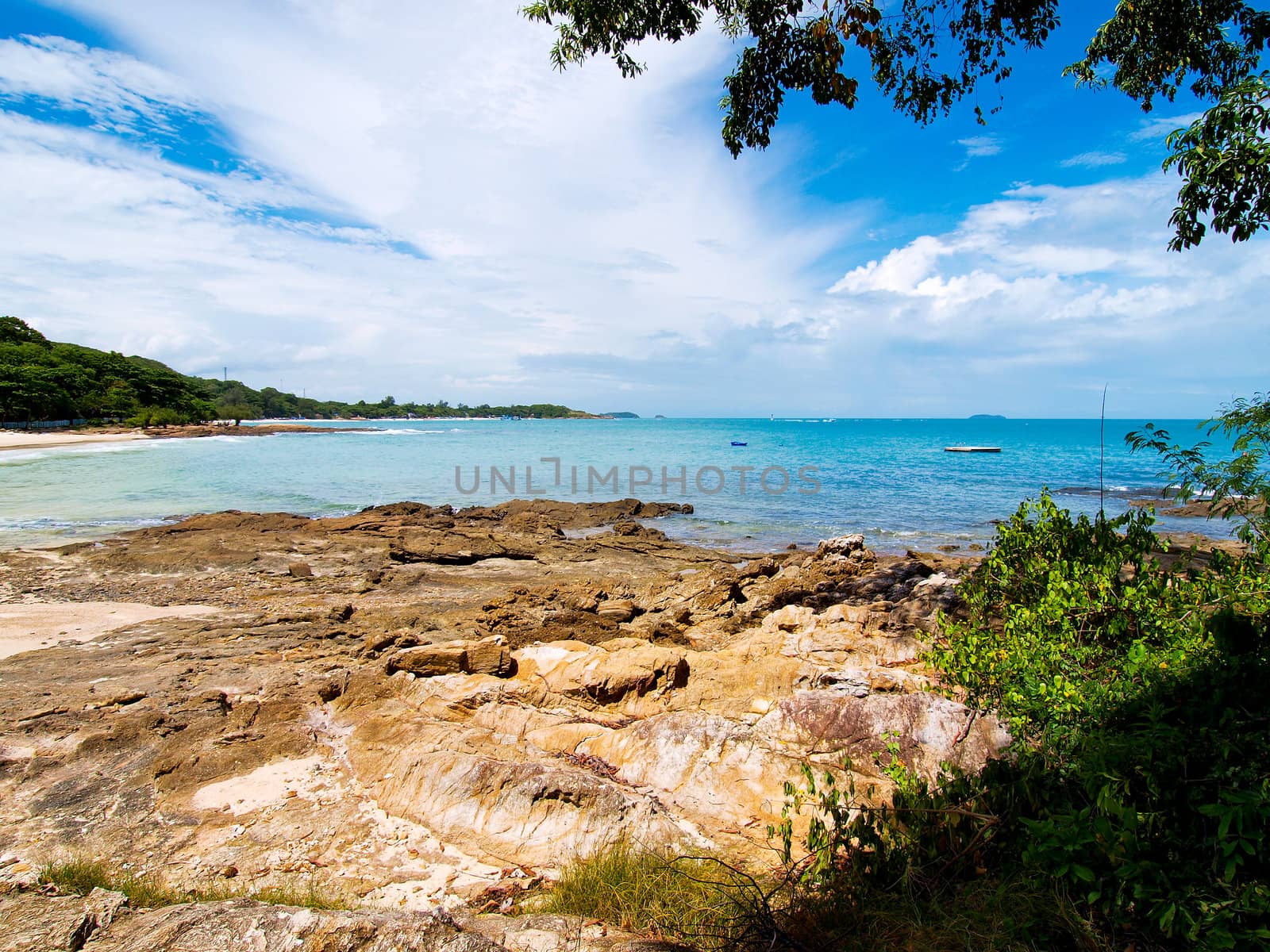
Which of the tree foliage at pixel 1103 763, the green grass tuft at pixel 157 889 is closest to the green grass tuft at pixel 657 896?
the tree foliage at pixel 1103 763

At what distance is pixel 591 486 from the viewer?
32562mm

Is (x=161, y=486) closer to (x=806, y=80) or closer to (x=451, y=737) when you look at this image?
(x=451, y=737)

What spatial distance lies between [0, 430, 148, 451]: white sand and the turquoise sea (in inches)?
116

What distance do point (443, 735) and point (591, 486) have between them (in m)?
27.6

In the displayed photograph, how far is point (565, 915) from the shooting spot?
312cm

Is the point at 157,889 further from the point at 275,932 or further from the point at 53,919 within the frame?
the point at 275,932

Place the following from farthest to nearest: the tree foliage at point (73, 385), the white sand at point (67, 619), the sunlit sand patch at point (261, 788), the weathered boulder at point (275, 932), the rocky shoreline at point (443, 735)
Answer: the tree foliage at point (73, 385)
the white sand at point (67, 619)
the sunlit sand patch at point (261, 788)
the rocky shoreline at point (443, 735)
the weathered boulder at point (275, 932)

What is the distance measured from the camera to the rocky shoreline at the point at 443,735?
12.9 feet

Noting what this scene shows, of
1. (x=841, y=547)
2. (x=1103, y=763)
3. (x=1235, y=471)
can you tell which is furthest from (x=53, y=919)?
(x=841, y=547)

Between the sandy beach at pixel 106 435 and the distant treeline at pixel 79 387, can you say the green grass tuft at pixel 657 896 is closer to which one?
the sandy beach at pixel 106 435

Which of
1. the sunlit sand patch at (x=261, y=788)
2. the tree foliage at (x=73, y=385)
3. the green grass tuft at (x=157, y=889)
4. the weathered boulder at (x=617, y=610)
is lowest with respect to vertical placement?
the weathered boulder at (x=617, y=610)

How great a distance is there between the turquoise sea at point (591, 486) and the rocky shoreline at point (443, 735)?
10.4m

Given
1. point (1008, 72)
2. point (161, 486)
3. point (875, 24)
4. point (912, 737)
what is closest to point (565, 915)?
point (912, 737)

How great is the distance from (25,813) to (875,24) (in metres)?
9.21
